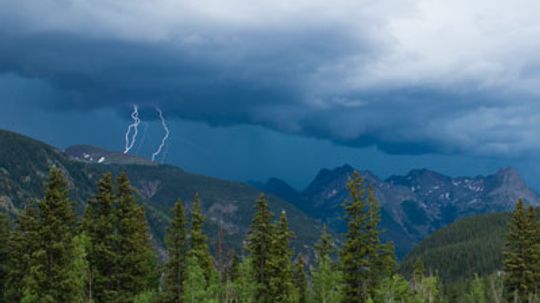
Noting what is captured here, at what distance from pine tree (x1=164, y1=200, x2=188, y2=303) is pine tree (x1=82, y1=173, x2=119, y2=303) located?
9801mm

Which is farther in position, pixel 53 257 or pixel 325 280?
pixel 325 280

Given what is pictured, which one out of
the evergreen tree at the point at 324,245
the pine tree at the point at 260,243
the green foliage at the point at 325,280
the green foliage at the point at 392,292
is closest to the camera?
the green foliage at the point at 392,292

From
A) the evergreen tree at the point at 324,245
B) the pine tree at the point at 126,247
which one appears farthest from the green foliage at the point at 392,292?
the pine tree at the point at 126,247

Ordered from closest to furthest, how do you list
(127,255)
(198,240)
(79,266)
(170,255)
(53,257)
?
(53,257)
(79,266)
(127,255)
(170,255)
(198,240)

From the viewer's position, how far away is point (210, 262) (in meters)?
73.5

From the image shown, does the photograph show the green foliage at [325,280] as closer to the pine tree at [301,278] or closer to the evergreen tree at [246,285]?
the pine tree at [301,278]

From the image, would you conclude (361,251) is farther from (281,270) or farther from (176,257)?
(176,257)

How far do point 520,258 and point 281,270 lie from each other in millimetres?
23221

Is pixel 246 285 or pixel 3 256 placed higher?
pixel 3 256

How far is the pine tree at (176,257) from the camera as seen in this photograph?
6322 cm

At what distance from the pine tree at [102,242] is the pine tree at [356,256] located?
18.9m

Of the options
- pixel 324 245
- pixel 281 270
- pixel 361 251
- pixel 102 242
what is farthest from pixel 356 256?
pixel 324 245

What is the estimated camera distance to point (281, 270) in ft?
199

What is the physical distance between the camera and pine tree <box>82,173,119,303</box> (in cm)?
5341
